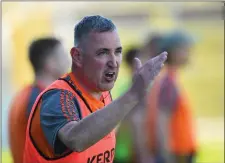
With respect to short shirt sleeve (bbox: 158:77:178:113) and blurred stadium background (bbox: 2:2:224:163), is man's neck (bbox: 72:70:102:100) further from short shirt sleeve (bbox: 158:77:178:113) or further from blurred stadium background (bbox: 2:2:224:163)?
blurred stadium background (bbox: 2:2:224:163)

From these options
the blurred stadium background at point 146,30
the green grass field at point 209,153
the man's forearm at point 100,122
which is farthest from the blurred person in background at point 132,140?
the blurred stadium background at point 146,30

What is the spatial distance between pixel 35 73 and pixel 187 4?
44.9 ft

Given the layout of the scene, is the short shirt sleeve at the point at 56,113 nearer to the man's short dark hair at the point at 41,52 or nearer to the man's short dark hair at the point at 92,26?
the man's short dark hair at the point at 92,26

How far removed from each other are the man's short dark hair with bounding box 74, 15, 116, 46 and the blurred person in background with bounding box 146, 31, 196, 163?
3338mm

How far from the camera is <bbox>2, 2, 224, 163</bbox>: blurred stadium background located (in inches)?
602

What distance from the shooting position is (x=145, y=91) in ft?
9.79

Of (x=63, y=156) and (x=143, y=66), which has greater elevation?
(x=143, y=66)

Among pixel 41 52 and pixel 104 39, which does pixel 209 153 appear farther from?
pixel 104 39

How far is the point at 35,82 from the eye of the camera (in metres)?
5.38

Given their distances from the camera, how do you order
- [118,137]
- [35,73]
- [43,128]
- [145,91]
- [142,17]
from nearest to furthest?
[145,91], [43,128], [35,73], [118,137], [142,17]

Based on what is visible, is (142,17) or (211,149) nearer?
(211,149)

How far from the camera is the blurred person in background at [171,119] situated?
22.1ft

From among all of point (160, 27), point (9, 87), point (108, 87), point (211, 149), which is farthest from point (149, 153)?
point (160, 27)

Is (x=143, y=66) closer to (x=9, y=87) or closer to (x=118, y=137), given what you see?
(x=118, y=137)
